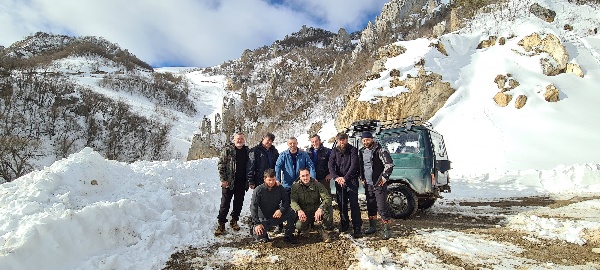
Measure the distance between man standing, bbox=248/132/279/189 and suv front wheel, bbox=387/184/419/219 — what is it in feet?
8.91

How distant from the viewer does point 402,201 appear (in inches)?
286

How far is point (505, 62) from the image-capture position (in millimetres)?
21828

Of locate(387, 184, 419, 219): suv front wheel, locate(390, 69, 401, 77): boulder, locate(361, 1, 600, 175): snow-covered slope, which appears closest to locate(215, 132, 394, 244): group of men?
locate(387, 184, 419, 219): suv front wheel

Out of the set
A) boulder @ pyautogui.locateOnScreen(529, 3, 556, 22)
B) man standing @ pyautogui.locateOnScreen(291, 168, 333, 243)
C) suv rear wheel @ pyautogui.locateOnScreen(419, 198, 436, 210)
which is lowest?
suv rear wheel @ pyautogui.locateOnScreen(419, 198, 436, 210)

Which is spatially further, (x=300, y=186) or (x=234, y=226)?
(x=234, y=226)

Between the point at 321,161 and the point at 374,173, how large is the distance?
4.87 feet

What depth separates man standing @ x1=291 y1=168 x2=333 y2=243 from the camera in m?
5.52

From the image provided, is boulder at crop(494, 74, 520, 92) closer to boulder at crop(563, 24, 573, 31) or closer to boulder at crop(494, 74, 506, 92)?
boulder at crop(494, 74, 506, 92)

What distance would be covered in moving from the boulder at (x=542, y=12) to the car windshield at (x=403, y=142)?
26230 mm

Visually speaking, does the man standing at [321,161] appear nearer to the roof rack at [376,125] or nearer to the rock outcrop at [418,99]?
the roof rack at [376,125]

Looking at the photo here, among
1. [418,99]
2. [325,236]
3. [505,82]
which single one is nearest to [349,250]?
[325,236]

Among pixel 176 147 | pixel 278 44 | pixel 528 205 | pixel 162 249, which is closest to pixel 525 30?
pixel 528 205

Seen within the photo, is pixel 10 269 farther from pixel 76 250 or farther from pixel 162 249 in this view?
pixel 162 249

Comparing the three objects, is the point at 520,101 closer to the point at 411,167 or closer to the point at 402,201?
the point at 411,167
